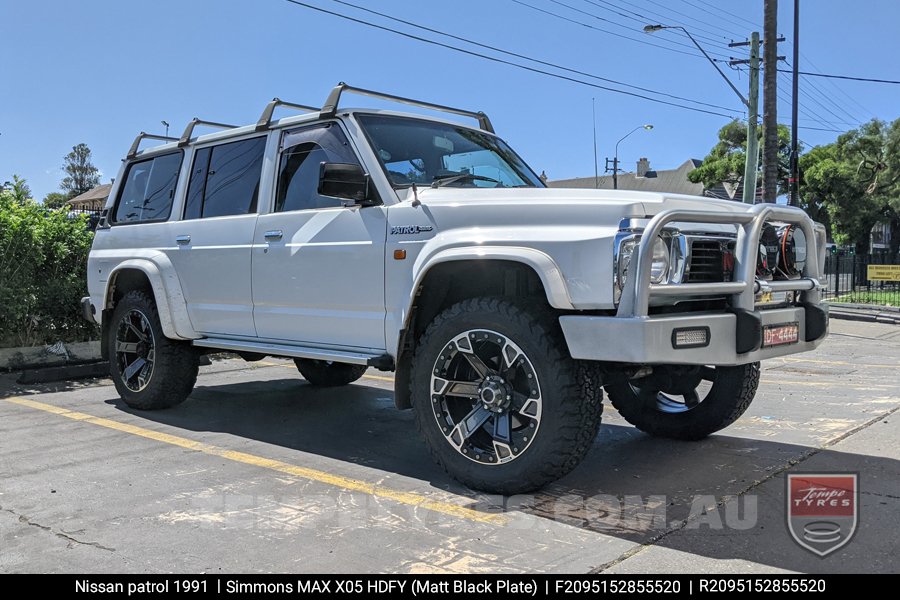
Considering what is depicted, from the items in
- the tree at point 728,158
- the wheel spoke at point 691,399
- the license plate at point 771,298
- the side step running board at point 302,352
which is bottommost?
the wheel spoke at point 691,399

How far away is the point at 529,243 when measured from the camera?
3.90 m

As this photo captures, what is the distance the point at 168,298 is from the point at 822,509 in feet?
15.6

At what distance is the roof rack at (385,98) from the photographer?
511cm

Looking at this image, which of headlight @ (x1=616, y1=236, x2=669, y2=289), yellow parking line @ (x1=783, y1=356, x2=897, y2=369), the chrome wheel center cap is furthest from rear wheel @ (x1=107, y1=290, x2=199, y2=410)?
yellow parking line @ (x1=783, y1=356, x2=897, y2=369)

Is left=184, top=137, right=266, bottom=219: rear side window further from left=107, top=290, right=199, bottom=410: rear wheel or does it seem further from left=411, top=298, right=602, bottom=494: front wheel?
left=411, top=298, right=602, bottom=494: front wheel

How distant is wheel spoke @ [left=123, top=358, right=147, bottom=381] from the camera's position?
21.4ft

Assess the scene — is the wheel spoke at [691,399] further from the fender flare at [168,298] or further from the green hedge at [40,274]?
the green hedge at [40,274]

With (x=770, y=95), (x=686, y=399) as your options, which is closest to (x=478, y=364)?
(x=686, y=399)

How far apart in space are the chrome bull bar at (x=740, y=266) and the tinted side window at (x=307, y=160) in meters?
2.16

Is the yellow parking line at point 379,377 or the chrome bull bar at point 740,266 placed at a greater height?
the chrome bull bar at point 740,266

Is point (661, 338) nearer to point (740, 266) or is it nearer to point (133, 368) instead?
point (740, 266)

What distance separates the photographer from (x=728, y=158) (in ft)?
144

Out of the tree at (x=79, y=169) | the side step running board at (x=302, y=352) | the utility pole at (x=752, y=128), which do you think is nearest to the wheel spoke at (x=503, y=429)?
the side step running board at (x=302, y=352)
